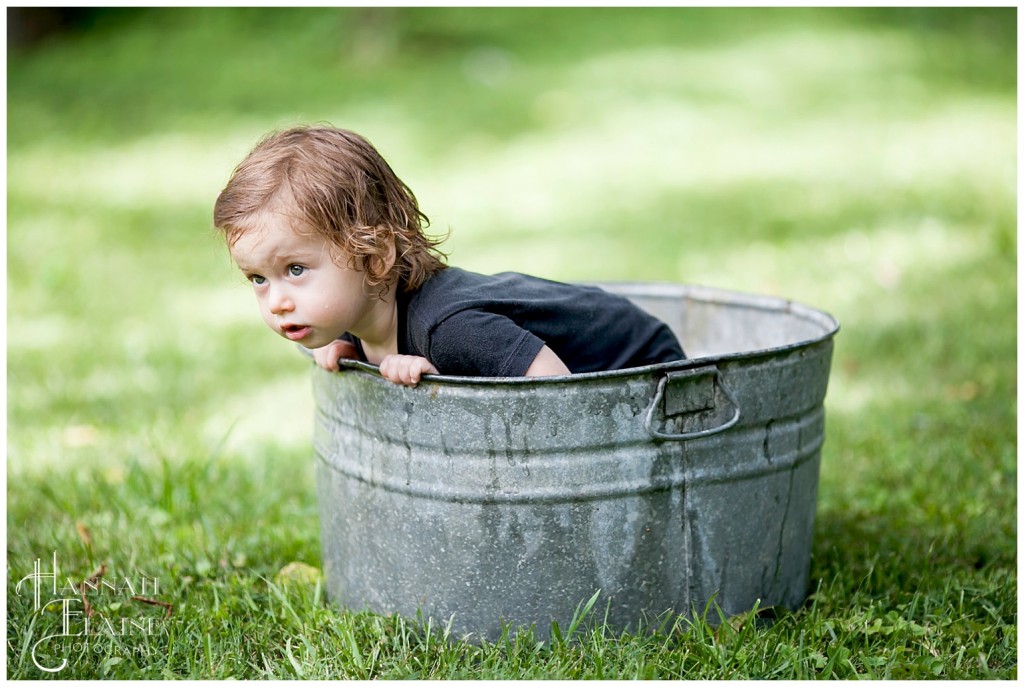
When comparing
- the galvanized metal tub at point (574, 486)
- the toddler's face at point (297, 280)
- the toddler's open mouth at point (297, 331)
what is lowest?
the galvanized metal tub at point (574, 486)

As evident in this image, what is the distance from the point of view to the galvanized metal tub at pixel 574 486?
197 centimetres

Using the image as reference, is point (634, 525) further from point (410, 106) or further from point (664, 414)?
point (410, 106)

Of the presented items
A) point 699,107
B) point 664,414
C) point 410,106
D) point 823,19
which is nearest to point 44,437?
point 664,414

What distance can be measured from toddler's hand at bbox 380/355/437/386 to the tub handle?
41cm

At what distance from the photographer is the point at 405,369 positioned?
6.50ft

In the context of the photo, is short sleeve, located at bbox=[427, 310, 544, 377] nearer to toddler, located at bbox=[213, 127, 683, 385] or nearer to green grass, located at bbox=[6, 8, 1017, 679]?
toddler, located at bbox=[213, 127, 683, 385]

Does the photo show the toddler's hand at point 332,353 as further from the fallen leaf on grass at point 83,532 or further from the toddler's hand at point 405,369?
the fallen leaf on grass at point 83,532

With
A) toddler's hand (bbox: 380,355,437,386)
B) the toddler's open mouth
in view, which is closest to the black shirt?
toddler's hand (bbox: 380,355,437,386)

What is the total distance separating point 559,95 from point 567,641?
631 cm

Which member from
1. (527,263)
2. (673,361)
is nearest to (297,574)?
(673,361)

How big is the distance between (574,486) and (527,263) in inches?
121

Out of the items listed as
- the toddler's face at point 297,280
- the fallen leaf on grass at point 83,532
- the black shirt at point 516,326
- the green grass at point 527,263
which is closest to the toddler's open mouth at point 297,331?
the toddler's face at point 297,280

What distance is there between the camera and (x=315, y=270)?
6.75 feet

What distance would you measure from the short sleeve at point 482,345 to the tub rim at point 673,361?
4.2 inches
